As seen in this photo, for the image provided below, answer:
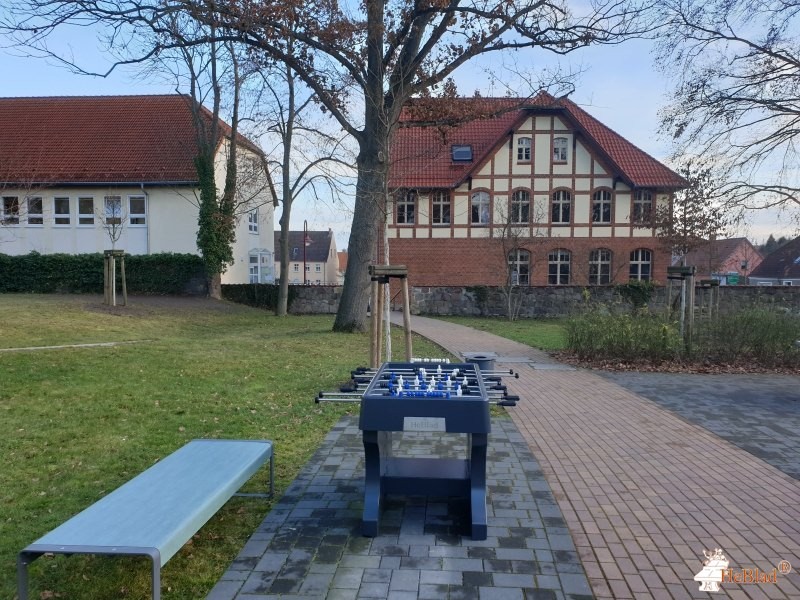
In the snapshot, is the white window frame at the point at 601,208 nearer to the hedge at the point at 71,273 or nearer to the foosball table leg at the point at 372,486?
the hedge at the point at 71,273

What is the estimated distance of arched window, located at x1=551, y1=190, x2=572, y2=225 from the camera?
32.1m

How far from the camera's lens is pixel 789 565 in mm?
3842

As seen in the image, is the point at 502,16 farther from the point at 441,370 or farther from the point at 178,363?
the point at 441,370

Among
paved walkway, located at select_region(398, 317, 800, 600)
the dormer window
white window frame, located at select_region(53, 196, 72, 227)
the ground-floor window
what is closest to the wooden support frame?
paved walkway, located at select_region(398, 317, 800, 600)

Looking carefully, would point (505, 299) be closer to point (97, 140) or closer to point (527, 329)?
point (527, 329)

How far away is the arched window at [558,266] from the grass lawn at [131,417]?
60.7ft

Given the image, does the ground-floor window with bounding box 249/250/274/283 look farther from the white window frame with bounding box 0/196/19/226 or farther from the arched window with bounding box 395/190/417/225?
the white window frame with bounding box 0/196/19/226

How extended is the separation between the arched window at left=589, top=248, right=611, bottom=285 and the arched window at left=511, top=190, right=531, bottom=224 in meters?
4.07

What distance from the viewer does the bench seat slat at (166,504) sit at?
3.02 meters

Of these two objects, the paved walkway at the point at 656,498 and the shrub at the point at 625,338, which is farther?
the shrub at the point at 625,338

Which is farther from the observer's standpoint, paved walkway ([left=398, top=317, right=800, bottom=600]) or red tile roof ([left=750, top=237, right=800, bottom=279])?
red tile roof ([left=750, top=237, right=800, bottom=279])

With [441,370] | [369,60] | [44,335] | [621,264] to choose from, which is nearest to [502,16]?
[369,60]

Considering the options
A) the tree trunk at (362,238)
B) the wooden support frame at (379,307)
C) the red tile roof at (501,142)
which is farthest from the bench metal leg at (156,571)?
the red tile roof at (501,142)

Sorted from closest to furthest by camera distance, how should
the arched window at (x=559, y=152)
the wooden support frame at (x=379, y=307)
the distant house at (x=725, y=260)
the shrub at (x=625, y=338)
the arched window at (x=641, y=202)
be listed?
1. the wooden support frame at (x=379, y=307)
2. the shrub at (x=625, y=338)
3. the arched window at (x=641, y=202)
4. the arched window at (x=559, y=152)
5. the distant house at (x=725, y=260)
